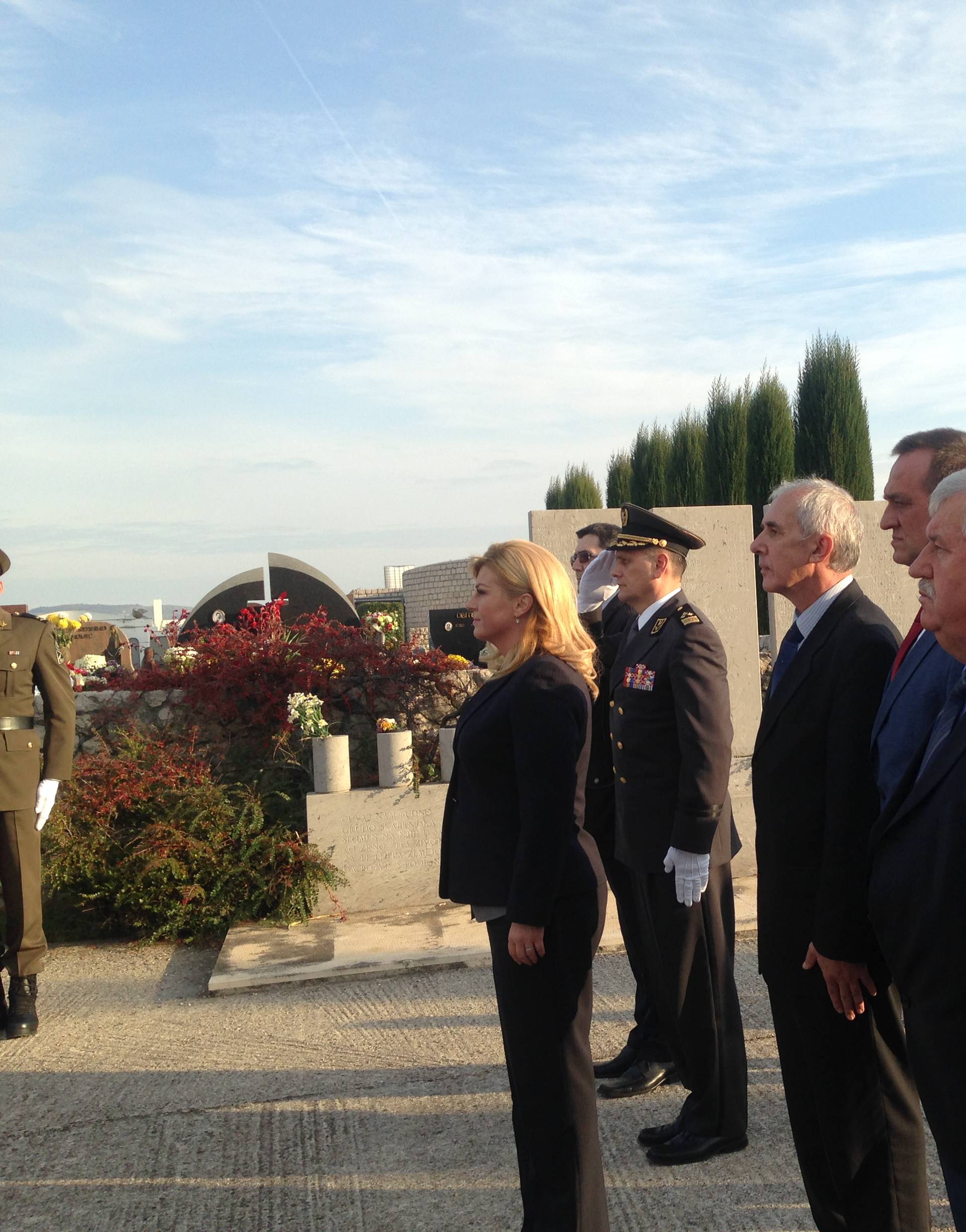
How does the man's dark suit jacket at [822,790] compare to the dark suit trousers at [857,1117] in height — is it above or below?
above

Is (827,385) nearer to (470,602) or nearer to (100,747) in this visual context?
(100,747)

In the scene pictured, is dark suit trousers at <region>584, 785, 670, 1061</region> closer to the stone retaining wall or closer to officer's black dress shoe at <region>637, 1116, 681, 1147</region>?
officer's black dress shoe at <region>637, 1116, 681, 1147</region>

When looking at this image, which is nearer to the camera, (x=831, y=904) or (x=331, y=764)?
(x=831, y=904)

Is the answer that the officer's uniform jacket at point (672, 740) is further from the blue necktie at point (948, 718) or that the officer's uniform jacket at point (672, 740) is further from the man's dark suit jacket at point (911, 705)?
the blue necktie at point (948, 718)

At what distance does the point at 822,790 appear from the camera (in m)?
2.47

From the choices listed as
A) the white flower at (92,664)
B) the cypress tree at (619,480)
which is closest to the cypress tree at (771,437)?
the cypress tree at (619,480)

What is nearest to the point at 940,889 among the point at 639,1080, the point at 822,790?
the point at 822,790

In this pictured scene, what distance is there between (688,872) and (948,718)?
4.54ft

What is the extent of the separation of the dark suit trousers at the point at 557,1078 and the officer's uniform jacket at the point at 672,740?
73 cm

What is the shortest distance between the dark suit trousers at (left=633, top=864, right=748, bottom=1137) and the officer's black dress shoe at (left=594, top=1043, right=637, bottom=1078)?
0.51 metres

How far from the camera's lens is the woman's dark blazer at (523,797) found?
246 cm

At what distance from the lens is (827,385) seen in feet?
65.4

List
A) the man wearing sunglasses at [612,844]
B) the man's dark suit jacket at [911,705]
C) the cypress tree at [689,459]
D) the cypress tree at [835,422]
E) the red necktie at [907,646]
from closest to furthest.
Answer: the man's dark suit jacket at [911,705] < the red necktie at [907,646] < the man wearing sunglasses at [612,844] < the cypress tree at [835,422] < the cypress tree at [689,459]

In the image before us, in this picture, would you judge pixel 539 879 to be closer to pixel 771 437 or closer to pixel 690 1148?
pixel 690 1148
